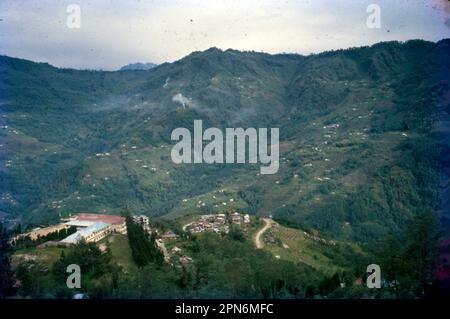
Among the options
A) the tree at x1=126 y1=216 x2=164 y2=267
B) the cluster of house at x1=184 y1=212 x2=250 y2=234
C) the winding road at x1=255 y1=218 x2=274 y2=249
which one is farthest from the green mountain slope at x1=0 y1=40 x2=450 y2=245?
the tree at x1=126 y1=216 x2=164 y2=267

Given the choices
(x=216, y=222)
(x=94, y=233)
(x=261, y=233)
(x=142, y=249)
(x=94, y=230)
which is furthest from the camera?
(x=216, y=222)

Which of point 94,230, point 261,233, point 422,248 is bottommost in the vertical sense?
point 261,233

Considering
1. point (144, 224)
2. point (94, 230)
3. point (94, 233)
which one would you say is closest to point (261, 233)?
point (144, 224)

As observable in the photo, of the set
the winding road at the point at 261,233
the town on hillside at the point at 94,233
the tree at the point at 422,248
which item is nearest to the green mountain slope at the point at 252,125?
the winding road at the point at 261,233

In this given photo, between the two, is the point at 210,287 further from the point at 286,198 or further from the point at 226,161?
the point at 226,161

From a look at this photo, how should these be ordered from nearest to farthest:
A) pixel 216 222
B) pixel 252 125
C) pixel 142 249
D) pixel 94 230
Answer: pixel 142 249 → pixel 94 230 → pixel 216 222 → pixel 252 125

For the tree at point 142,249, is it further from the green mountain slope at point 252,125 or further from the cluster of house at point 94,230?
the green mountain slope at point 252,125

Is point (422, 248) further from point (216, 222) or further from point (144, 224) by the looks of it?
point (216, 222)

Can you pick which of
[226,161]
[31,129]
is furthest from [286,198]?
[31,129]
